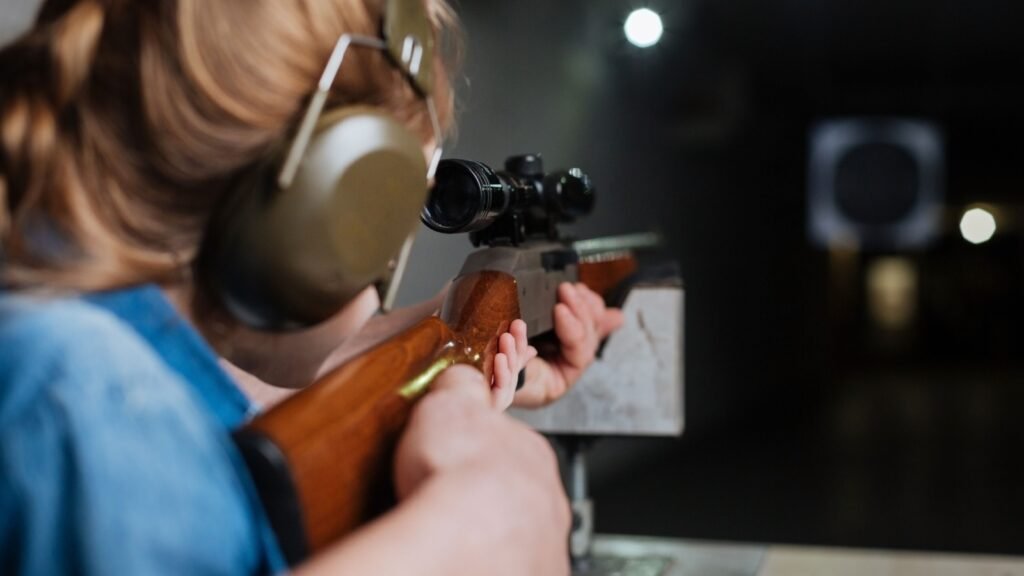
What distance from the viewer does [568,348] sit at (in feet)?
4.18

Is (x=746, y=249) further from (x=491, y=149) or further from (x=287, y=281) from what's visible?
(x=287, y=281)

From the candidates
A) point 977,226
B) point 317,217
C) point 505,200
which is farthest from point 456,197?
point 977,226

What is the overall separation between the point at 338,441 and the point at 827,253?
2909mm

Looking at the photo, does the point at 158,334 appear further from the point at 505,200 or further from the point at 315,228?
the point at 505,200

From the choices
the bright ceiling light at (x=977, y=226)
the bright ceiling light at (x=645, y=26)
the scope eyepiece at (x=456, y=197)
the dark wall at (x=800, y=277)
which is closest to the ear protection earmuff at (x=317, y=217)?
the scope eyepiece at (x=456, y=197)

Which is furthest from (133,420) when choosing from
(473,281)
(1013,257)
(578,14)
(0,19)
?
(1013,257)

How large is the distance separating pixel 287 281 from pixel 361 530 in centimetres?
15

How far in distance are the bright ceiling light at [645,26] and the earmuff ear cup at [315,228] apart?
1154 millimetres

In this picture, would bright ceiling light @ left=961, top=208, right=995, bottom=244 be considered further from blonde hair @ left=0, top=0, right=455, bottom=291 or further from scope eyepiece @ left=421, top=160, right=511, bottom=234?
blonde hair @ left=0, top=0, right=455, bottom=291

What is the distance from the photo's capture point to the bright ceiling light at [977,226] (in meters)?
3.19

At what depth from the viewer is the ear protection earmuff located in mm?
539

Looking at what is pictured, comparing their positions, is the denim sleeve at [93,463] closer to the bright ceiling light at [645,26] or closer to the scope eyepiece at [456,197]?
the scope eyepiece at [456,197]

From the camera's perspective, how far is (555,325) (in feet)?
4.04

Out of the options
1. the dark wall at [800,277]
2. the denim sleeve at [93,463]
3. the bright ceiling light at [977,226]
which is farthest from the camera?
the bright ceiling light at [977,226]
